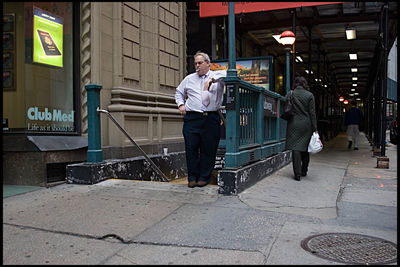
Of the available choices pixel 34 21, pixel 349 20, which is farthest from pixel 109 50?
pixel 349 20

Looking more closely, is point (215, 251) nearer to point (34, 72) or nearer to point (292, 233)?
point (292, 233)

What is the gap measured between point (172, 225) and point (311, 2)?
28.4 ft

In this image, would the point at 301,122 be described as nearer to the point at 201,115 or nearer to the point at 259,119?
the point at 259,119

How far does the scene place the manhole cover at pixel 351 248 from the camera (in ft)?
9.70

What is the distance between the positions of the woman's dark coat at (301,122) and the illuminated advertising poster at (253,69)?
3600 mm

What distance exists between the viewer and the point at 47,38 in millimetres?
6492

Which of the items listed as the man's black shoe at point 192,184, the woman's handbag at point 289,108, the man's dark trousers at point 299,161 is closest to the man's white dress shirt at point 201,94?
the man's black shoe at point 192,184

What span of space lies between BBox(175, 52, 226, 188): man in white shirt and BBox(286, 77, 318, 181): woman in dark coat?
174 centimetres

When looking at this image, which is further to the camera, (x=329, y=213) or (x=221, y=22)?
(x=221, y=22)

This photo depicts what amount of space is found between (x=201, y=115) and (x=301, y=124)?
2.17m

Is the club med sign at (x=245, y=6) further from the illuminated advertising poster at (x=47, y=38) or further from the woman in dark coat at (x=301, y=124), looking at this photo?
the illuminated advertising poster at (x=47, y=38)

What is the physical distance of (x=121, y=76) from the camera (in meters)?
7.45

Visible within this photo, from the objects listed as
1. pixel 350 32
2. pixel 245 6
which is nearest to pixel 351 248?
pixel 245 6

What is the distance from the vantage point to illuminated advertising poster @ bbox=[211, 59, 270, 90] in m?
10.3
